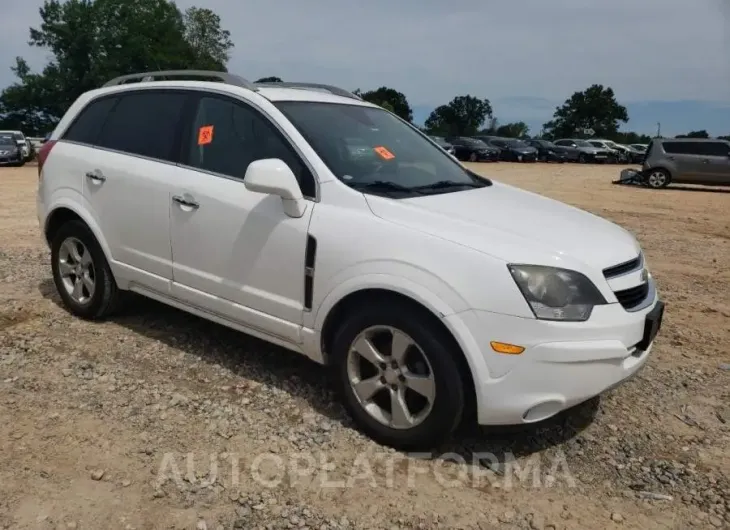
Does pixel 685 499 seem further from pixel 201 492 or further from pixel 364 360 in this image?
pixel 201 492

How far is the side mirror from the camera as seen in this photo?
3334mm

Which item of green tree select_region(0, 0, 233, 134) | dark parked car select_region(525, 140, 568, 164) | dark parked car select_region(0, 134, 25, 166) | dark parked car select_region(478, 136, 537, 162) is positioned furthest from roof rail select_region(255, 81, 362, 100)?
green tree select_region(0, 0, 233, 134)

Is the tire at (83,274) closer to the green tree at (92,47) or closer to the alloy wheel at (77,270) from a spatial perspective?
the alloy wheel at (77,270)

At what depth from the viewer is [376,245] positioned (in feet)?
10.4

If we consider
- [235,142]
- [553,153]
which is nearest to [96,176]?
[235,142]

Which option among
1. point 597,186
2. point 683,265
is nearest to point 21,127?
point 597,186

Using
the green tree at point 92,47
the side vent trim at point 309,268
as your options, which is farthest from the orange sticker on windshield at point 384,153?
the green tree at point 92,47

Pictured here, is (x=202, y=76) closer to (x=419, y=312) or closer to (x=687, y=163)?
(x=419, y=312)

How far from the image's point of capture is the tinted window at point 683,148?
2088cm

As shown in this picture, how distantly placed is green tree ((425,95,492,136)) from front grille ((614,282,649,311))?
89.1 metres

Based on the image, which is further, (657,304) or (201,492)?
(657,304)

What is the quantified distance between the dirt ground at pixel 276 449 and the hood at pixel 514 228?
1.03 metres

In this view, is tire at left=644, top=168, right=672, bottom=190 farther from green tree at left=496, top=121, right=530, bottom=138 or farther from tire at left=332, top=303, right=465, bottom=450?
green tree at left=496, top=121, right=530, bottom=138

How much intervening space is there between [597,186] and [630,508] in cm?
1966
